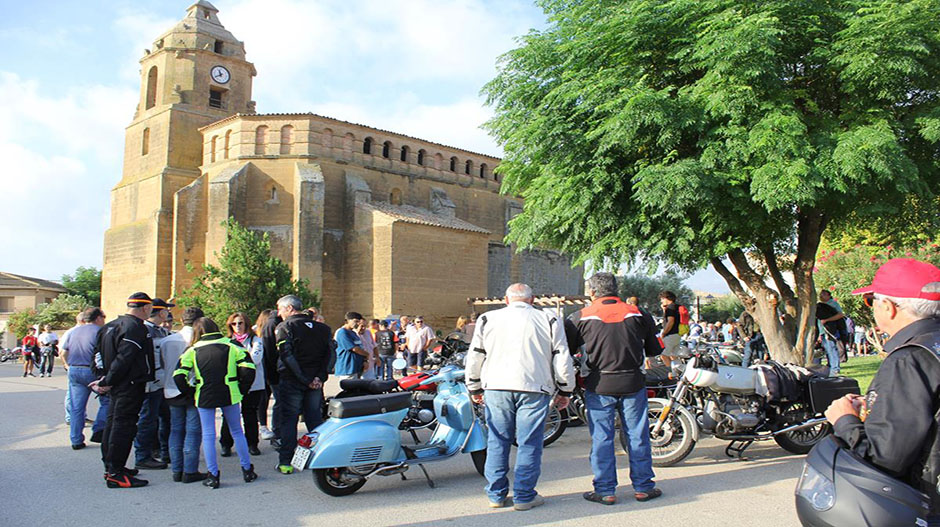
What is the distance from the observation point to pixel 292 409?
6.44 meters

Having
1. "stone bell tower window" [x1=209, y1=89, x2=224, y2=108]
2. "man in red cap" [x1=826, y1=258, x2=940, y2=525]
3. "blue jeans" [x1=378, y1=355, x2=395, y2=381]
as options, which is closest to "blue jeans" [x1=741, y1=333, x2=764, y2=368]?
"blue jeans" [x1=378, y1=355, x2=395, y2=381]

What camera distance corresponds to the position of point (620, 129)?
30.4 feet

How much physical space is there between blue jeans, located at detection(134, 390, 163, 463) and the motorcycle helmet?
544 cm

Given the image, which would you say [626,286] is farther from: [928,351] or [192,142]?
[928,351]

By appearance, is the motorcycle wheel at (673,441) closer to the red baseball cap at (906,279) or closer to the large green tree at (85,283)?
the red baseball cap at (906,279)

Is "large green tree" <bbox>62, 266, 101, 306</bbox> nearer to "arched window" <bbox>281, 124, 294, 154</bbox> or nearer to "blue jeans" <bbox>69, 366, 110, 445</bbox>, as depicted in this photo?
"arched window" <bbox>281, 124, 294, 154</bbox>

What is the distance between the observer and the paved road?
188 inches

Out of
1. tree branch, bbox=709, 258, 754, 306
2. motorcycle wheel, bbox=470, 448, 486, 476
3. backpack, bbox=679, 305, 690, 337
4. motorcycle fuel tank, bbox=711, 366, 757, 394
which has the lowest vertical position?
motorcycle wheel, bbox=470, 448, 486, 476

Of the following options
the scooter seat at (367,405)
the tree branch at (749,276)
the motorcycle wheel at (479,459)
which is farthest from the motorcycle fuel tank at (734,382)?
the tree branch at (749,276)

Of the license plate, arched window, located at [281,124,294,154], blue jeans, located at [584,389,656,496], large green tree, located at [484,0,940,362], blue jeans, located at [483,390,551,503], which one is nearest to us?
blue jeans, located at [483,390,551,503]

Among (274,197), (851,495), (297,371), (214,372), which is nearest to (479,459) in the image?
(297,371)

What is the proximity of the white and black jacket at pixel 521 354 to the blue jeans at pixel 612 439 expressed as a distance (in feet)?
1.21

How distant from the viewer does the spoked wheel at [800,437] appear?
6.66 metres

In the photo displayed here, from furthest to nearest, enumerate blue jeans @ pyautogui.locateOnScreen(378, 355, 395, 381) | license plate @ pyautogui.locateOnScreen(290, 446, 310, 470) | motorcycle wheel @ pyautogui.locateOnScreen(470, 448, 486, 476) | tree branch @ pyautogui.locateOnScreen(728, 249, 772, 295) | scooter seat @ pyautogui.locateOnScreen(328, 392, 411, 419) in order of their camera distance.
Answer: blue jeans @ pyautogui.locateOnScreen(378, 355, 395, 381), tree branch @ pyautogui.locateOnScreen(728, 249, 772, 295), motorcycle wheel @ pyautogui.locateOnScreen(470, 448, 486, 476), scooter seat @ pyautogui.locateOnScreen(328, 392, 411, 419), license plate @ pyautogui.locateOnScreen(290, 446, 310, 470)
